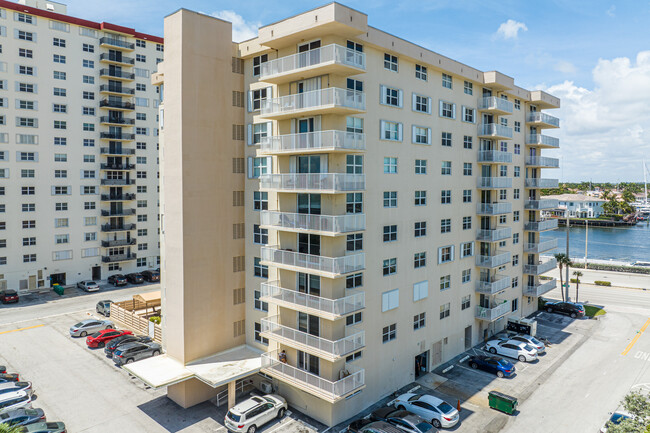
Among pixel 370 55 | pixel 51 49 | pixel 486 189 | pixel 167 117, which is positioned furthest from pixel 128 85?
pixel 486 189

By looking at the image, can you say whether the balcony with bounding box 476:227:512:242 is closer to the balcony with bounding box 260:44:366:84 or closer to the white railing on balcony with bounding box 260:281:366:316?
the white railing on balcony with bounding box 260:281:366:316

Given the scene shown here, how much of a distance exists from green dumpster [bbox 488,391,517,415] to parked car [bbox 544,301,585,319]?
24240 millimetres

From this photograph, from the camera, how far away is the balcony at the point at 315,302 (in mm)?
22531

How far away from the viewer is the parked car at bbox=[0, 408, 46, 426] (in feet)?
72.9

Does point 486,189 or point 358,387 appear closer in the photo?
point 358,387

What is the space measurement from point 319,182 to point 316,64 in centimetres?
636

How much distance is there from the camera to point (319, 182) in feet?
74.1

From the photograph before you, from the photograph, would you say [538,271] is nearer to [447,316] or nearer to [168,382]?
[447,316]

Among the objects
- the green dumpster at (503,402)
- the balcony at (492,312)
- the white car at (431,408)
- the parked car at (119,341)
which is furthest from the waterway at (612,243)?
the parked car at (119,341)

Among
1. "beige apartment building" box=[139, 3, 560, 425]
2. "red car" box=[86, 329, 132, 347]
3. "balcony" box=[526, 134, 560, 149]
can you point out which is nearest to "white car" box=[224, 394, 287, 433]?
"beige apartment building" box=[139, 3, 560, 425]

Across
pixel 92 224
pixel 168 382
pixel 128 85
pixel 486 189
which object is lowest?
pixel 168 382

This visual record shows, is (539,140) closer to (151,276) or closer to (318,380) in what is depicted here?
(318,380)

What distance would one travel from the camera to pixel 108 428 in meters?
23.5

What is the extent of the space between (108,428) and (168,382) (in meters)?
4.09
